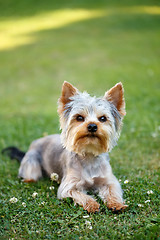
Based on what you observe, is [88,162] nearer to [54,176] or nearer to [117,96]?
[54,176]

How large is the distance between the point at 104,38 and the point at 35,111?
43.2 feet

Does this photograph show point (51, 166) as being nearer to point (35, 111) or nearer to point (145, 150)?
point (145, 150)

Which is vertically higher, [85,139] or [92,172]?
[85,139]

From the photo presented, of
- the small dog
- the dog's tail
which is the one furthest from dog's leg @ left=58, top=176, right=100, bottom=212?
the dog's tail

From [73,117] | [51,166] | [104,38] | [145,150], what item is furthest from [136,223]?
[104,38]

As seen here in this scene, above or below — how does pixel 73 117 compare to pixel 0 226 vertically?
above

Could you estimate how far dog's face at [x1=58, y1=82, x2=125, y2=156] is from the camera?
4.51 meters

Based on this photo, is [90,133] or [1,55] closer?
[90,133]

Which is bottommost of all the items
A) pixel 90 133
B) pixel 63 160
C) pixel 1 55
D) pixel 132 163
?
pixel 132 163

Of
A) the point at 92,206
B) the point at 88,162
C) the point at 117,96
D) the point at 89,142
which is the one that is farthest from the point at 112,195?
the point at 117,96

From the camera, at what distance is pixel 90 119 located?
4.52 m

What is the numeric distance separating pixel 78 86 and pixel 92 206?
31.7 ft

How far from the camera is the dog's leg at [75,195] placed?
4.50 metres

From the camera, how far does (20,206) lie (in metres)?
4.75
